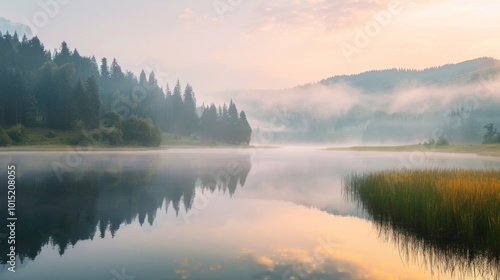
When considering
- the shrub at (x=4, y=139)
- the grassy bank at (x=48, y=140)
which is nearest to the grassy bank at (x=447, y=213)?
the grassy bank at (x=48, y=140)

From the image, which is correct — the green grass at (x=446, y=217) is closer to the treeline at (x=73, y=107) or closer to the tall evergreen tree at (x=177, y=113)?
the treeline at (x=73, y=107)

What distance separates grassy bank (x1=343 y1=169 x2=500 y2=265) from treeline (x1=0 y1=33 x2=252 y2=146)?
109 m

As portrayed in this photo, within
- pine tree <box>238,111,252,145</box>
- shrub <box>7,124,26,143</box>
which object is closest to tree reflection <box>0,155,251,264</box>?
shrub <box>7,124,26,143</box>

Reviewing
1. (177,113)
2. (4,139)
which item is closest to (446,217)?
(4,139)

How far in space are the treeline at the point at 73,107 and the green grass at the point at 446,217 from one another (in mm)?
109798

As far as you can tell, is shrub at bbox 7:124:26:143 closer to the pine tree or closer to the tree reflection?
the tree reflection

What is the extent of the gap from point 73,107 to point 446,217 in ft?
419

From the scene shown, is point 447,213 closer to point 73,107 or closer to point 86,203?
point 86,203

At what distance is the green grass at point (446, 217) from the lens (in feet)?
45.2

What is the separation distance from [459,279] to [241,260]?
263 inches

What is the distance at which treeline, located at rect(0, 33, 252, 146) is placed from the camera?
122812mm

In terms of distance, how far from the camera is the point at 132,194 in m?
28.2

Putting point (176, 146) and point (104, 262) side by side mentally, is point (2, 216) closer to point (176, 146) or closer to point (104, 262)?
point (104, 262)

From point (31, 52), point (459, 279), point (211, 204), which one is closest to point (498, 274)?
point (459, 279)
